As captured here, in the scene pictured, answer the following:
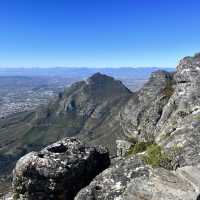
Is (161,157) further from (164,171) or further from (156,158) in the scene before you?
(164,171)

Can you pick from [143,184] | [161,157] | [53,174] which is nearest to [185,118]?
[161,157]

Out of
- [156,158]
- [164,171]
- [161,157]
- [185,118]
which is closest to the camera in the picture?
[164,171]

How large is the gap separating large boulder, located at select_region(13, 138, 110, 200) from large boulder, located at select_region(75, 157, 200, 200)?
2.75 metres

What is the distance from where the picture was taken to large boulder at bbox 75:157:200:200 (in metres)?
18.2

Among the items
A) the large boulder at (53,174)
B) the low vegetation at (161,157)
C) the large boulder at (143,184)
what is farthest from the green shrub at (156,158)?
the large boulder at (53,174)

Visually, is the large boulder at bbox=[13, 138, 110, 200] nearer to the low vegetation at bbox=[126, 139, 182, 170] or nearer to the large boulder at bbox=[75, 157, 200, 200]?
the large boulder at bbox=[75, 157, 200, 200]

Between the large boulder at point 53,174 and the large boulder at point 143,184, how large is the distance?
2.75 m

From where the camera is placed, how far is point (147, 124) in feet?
182

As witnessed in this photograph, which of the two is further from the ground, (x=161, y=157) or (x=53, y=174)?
(x=161, y=157)

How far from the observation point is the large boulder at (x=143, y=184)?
59.7 ft

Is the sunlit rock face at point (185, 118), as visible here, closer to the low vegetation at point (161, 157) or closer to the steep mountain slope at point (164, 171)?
the steep mountain slope at point (164, 171)

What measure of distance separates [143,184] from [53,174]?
8.96m

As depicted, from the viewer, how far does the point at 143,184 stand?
1900 centimetres

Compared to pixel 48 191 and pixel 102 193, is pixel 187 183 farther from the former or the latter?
pixel 48 191
